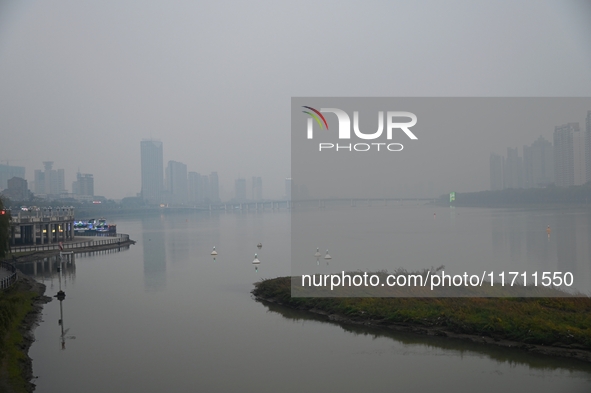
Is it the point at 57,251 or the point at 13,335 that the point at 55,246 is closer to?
A: the point at 57,251

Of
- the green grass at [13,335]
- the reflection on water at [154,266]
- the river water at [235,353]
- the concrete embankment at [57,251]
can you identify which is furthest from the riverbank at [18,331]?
the concrete embankment at [57,251]

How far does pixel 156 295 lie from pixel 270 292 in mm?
3180

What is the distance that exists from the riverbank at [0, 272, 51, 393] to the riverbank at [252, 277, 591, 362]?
5.33 meters

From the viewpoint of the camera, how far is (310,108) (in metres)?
12.5

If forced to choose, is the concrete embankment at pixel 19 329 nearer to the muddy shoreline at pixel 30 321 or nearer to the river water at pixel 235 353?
the muddy shoreline at pixel 30 321

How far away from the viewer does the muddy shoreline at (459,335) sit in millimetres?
8583

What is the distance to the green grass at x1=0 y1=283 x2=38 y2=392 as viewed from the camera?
301 inches

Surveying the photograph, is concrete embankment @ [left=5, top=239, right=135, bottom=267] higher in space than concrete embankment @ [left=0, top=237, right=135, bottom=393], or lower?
higher

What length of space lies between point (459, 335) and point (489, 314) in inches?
26.4

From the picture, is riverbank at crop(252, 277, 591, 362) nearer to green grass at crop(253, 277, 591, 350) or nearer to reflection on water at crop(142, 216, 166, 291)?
green grass at crop(253, 277, 591, 350)

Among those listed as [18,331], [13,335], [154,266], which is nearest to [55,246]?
[154,266]

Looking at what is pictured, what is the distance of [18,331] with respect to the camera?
10211mm

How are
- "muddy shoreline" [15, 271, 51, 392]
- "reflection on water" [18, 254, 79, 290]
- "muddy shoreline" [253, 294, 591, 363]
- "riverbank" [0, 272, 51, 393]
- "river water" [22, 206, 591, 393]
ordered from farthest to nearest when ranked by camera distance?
"reflection on water" [18, 254, 79, 290]
"muddy shoreline" [253, 294, 591, 363]
"muddy shoreline" [15, 271, 51, 392]
"river water" [22, 206, 591, 393]
"riverbank" [0, 272, 51, 393]

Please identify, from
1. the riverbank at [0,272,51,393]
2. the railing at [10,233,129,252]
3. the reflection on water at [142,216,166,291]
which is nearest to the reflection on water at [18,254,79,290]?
the riverbank at [0,272,51,393]
